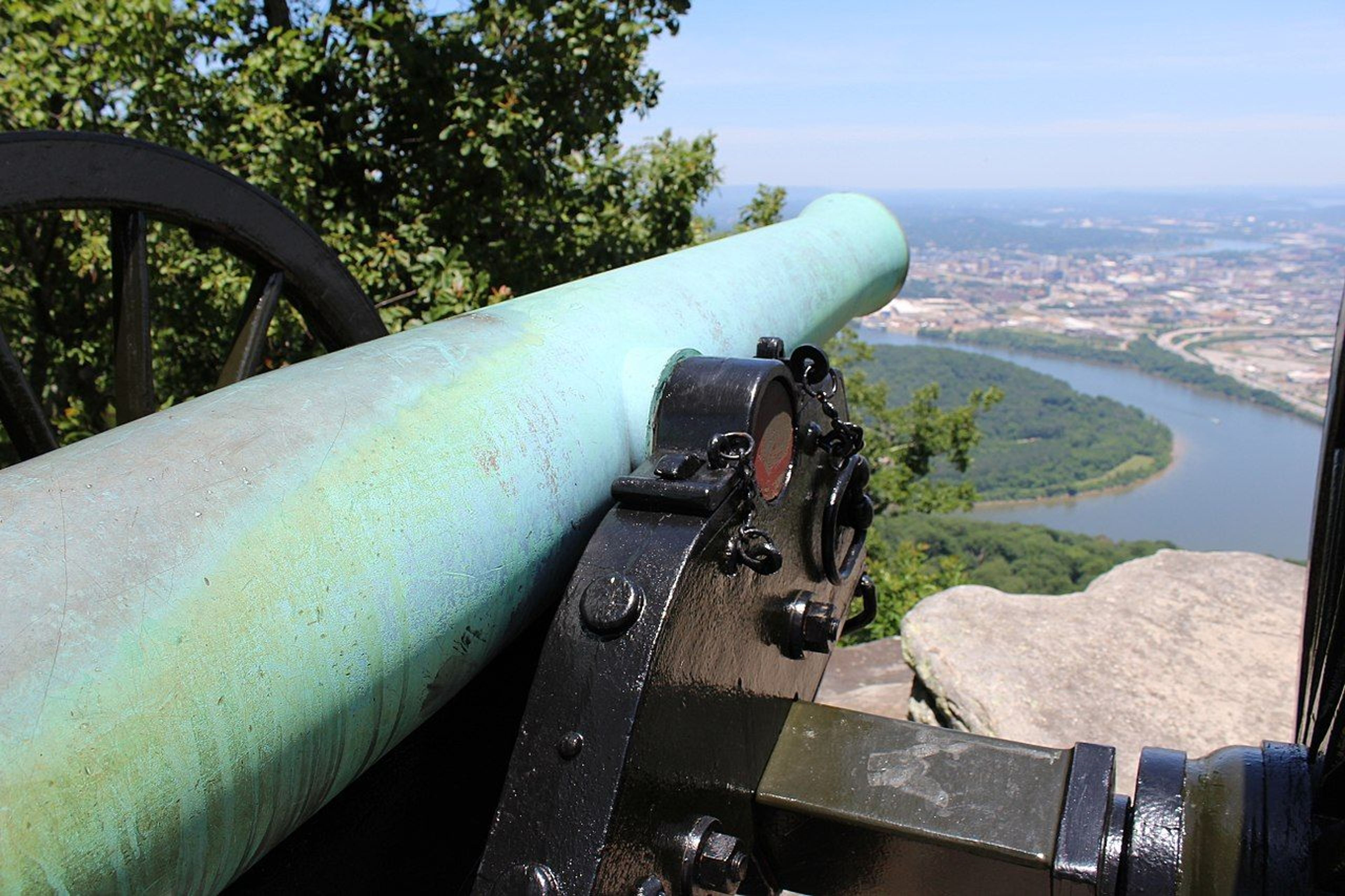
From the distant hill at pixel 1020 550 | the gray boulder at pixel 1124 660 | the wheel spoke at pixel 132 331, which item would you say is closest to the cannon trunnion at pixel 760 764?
the wheel spoke at pixel 132 331

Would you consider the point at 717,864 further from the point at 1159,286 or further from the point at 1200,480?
the point at 1159,286

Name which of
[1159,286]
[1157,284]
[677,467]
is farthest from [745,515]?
[1157,284]

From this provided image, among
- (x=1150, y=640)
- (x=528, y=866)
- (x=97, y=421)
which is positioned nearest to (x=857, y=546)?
(x=528, y=866)

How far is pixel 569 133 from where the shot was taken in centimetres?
507

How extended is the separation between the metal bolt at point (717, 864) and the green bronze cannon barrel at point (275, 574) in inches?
13.2

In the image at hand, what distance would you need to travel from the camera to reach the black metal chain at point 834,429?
1613 mm

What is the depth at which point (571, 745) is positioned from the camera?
1.10 m

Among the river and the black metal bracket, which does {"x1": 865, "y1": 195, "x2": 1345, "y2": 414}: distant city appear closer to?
the river

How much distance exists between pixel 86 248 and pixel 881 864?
3872 mm

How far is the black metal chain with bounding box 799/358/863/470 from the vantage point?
5.29ft

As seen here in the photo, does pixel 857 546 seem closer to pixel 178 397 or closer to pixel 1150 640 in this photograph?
pixel 1150 640

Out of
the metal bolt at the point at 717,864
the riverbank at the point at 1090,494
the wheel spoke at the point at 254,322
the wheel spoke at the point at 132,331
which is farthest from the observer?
the riverbank at the point at 1090,494

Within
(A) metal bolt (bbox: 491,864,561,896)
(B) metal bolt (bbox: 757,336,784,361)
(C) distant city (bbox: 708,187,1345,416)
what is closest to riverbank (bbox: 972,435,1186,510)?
(C) distant city (bbox: 708,187,1345,416)

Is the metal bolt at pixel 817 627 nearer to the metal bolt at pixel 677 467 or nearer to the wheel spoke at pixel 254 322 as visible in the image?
the metal bolt at pixel 677 467
